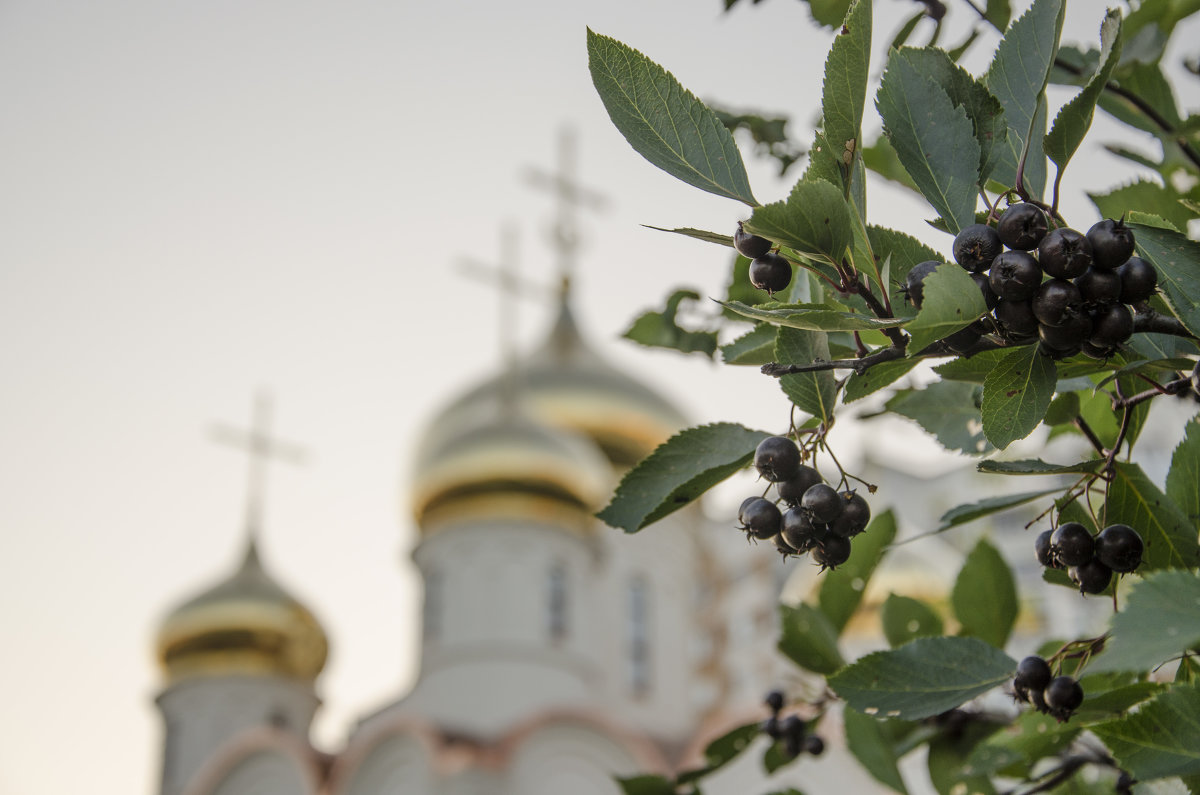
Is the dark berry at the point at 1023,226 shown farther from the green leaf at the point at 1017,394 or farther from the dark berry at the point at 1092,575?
the dark berry at the point at 1092,575

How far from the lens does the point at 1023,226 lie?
56.9 inches

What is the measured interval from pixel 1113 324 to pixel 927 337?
0.65 ft

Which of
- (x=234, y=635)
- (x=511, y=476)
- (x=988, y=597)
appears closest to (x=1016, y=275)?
(x=988, y=597)

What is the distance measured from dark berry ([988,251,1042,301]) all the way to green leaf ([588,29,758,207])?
0.27 m

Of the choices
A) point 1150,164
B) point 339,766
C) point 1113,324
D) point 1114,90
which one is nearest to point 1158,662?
point 1113,324

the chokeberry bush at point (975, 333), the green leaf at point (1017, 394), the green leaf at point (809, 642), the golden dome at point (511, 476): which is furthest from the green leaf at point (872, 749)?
the golden dome at point (511, 476)

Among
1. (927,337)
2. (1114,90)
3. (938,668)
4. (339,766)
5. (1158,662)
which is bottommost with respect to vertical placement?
(1158,662)

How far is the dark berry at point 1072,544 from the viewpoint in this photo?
168 cm

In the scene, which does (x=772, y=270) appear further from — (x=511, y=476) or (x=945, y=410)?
(x=511, y=476)

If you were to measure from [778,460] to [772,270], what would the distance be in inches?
8.7

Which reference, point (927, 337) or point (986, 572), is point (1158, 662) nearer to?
point (927, 337)

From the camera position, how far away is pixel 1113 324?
1439 mm

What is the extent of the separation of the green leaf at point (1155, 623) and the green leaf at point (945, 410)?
799mm

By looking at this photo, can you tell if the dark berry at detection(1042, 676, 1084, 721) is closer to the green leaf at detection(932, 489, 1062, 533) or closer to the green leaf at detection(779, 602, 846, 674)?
the green leaf at detection(932, 489, 1062, 533)
